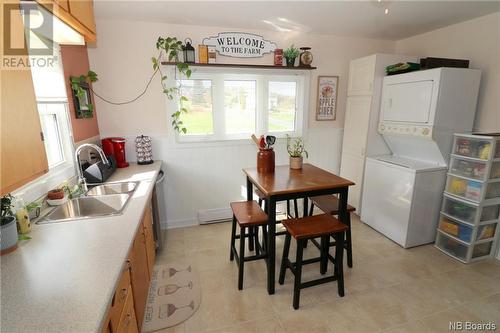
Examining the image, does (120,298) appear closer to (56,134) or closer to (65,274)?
(65,274)

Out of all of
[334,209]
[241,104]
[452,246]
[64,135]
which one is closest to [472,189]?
A: [452,246]

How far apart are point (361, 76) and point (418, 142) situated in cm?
107

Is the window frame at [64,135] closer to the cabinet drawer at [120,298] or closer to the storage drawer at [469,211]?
the cabinet drawer at [120,298]

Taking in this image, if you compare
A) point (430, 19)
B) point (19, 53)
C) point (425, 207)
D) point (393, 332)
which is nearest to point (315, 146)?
point (425, 207)

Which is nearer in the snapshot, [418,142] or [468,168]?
[468,168]

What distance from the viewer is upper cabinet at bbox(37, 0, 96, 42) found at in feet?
3.85

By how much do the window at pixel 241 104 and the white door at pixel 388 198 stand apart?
45.0 inches

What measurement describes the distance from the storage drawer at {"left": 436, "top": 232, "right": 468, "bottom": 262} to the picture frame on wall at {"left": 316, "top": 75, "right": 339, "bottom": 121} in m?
1.93

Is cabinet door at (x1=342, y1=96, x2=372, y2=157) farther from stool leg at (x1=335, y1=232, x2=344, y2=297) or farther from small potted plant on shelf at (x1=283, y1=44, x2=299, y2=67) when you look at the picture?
stool leg at (x1=335, y1=232, x2=344, y2=297)

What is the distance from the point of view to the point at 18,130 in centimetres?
100

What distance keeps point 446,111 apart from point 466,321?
1842 millimetres

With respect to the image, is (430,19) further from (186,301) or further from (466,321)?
(186,301)

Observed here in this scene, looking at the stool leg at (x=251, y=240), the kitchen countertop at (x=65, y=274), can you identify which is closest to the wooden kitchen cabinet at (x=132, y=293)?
the kitchen countertop at (x=65, y=274)

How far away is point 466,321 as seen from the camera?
1793 millimetres
